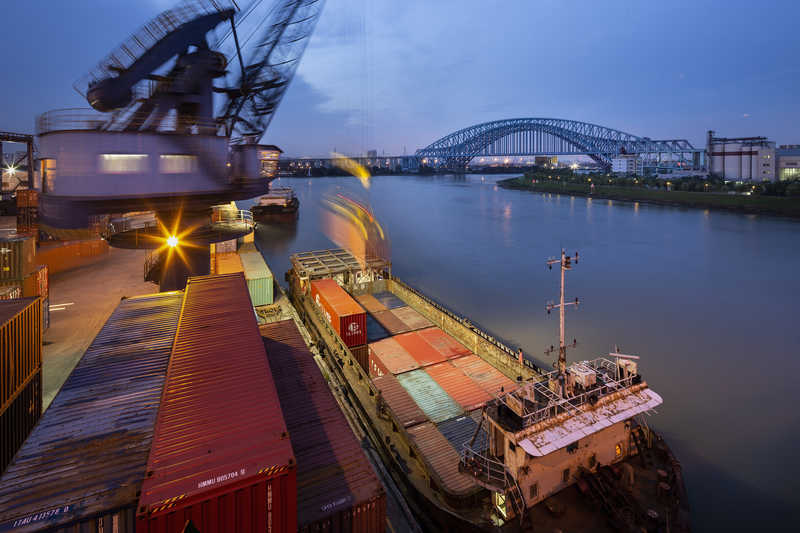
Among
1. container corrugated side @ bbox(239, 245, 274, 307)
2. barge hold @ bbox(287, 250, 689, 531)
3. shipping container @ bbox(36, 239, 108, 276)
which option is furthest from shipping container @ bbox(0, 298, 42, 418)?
shipping container @ bbox(36, 239, 108, 276)

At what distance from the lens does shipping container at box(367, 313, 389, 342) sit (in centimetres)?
1280

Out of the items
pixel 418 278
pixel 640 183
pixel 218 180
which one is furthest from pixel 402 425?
pixel 640 183

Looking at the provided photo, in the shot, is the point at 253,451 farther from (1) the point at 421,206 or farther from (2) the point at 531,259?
(1) the point at 421,206

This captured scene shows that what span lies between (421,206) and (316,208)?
17405 millimetres

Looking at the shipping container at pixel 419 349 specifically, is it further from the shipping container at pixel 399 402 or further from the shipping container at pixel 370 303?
the shipping container at pixel 370 303

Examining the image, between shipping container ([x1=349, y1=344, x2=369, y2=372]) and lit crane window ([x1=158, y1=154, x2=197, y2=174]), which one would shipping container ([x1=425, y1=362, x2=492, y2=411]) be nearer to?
shipping container ([x1=349, y1=344, x2=369, y2=372])

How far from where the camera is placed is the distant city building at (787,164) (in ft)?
217

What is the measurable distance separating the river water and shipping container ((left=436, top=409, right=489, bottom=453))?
441 centimetres

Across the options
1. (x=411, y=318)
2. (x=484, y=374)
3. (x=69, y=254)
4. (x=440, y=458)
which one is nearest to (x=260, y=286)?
(x=411, y=318)

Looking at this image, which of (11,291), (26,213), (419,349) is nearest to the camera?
(11,291)

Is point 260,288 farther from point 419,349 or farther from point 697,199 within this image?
point 697,199

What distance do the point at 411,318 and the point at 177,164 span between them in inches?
341

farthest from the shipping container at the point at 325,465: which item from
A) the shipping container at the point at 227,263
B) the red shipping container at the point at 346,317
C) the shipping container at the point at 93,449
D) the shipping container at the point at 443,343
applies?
the shipping container at the point at 227,263

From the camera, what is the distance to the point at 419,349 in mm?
11477
